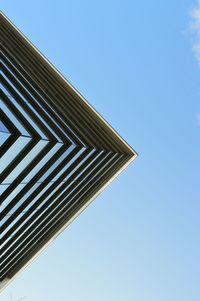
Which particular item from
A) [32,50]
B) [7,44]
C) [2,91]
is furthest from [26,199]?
[32,50]

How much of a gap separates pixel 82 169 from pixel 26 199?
5.83 metres

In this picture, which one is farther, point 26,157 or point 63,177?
point 63,177

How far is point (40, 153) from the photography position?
27.2m

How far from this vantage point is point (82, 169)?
37469mm

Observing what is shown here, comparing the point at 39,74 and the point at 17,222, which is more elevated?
the point at 39,74

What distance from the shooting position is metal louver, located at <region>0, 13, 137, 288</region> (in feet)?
86.1

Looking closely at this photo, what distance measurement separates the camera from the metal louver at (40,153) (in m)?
26.2

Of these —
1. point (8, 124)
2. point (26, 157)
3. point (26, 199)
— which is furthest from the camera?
point (26, 199)

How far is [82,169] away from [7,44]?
50.4 feet

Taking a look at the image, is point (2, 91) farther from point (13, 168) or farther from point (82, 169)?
point (82, 169)

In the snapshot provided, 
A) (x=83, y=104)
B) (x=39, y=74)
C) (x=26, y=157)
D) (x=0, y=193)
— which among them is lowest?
(x=0, y=193)

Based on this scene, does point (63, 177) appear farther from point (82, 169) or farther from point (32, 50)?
point (32, 50)

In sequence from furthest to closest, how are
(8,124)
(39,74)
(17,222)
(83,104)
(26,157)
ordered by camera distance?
(83,104), (39,74), (17,222), (26,157), (8,124)

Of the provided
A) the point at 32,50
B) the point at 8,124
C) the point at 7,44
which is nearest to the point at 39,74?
the point at 7,44
